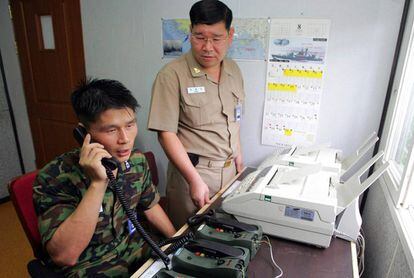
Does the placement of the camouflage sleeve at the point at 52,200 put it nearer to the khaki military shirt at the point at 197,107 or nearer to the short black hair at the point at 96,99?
the short black hair at the point at 96,99

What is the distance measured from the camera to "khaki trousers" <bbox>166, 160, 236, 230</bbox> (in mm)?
1573

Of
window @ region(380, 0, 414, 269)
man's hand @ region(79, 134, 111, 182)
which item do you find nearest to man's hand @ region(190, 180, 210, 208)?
man's hand @ region(79, 134, 111, 182)

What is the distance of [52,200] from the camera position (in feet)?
3.10

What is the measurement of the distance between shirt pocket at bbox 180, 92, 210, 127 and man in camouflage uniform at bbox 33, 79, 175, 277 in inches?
17.7

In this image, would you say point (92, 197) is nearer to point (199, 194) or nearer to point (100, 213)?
point (100, 213)

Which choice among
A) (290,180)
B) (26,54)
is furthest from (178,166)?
(26,54)

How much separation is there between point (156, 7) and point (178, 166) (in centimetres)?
127

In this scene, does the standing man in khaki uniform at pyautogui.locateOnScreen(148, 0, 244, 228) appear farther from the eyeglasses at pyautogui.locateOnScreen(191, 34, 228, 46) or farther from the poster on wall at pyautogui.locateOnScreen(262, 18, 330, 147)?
the poster on wall at pyautogui.locateOnScreen(262, 18, 330, 147)

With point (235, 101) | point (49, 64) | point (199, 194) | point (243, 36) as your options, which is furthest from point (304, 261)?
point (49, 64)

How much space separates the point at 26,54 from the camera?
9.32ft

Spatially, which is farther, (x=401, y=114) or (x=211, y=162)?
(x=211, y=162)

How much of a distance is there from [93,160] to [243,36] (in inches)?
52.4

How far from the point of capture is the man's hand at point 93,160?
883 millimetres

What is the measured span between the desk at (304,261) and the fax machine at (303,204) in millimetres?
34
